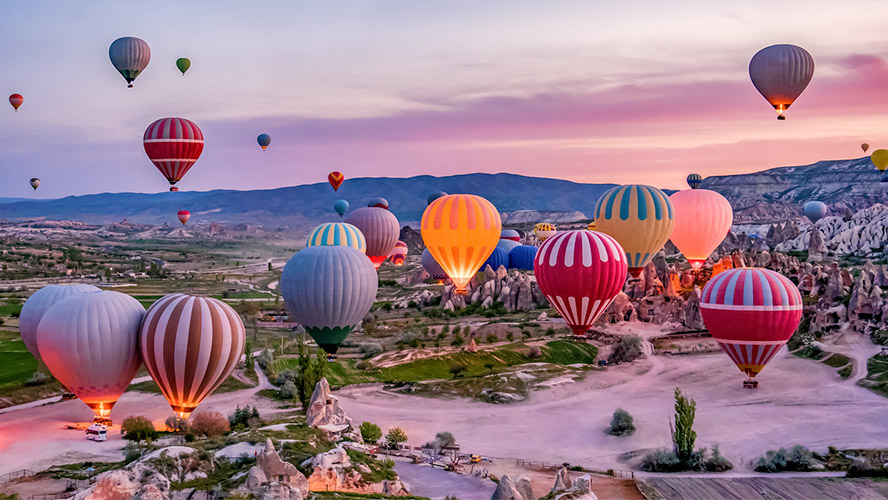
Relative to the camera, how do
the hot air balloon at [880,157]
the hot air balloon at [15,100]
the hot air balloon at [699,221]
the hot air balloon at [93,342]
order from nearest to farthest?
1. the hot air balloon at [93,342]
2. the hot air balloon at [699,221]
3. the hot air balloon at [15,100]
4. the hot air balloon at [880,157]

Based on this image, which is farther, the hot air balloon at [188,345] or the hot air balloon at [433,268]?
the hot air balloon at [433,268]

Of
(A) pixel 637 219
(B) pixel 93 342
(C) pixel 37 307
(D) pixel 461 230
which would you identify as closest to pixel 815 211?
(A) pixel 637 219

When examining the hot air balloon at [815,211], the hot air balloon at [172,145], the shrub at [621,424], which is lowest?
the shrub at [621,424]

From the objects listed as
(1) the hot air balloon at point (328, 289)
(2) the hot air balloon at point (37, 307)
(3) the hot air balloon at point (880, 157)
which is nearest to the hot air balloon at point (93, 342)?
(2) the hot air balloon at point (37, 307)

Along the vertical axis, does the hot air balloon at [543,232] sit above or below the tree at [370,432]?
above

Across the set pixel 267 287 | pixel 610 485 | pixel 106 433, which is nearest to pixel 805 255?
pixel 267 287

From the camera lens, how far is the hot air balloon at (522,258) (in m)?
99.0

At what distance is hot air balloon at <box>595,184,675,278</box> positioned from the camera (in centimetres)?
6106

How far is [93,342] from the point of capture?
129 feet

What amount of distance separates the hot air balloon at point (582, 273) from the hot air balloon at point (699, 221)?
21.0 metres

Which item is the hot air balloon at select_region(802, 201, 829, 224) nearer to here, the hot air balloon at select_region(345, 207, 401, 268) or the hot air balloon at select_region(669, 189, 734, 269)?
the hot air balloon at select_region(345, 207, 401, 268)

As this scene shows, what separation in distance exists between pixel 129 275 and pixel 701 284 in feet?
282

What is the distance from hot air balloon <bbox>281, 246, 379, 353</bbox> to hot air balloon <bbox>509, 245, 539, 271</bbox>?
51307 millimetres

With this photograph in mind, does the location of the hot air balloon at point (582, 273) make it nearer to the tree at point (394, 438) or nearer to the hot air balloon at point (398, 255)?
the tree at point (394, 438)
